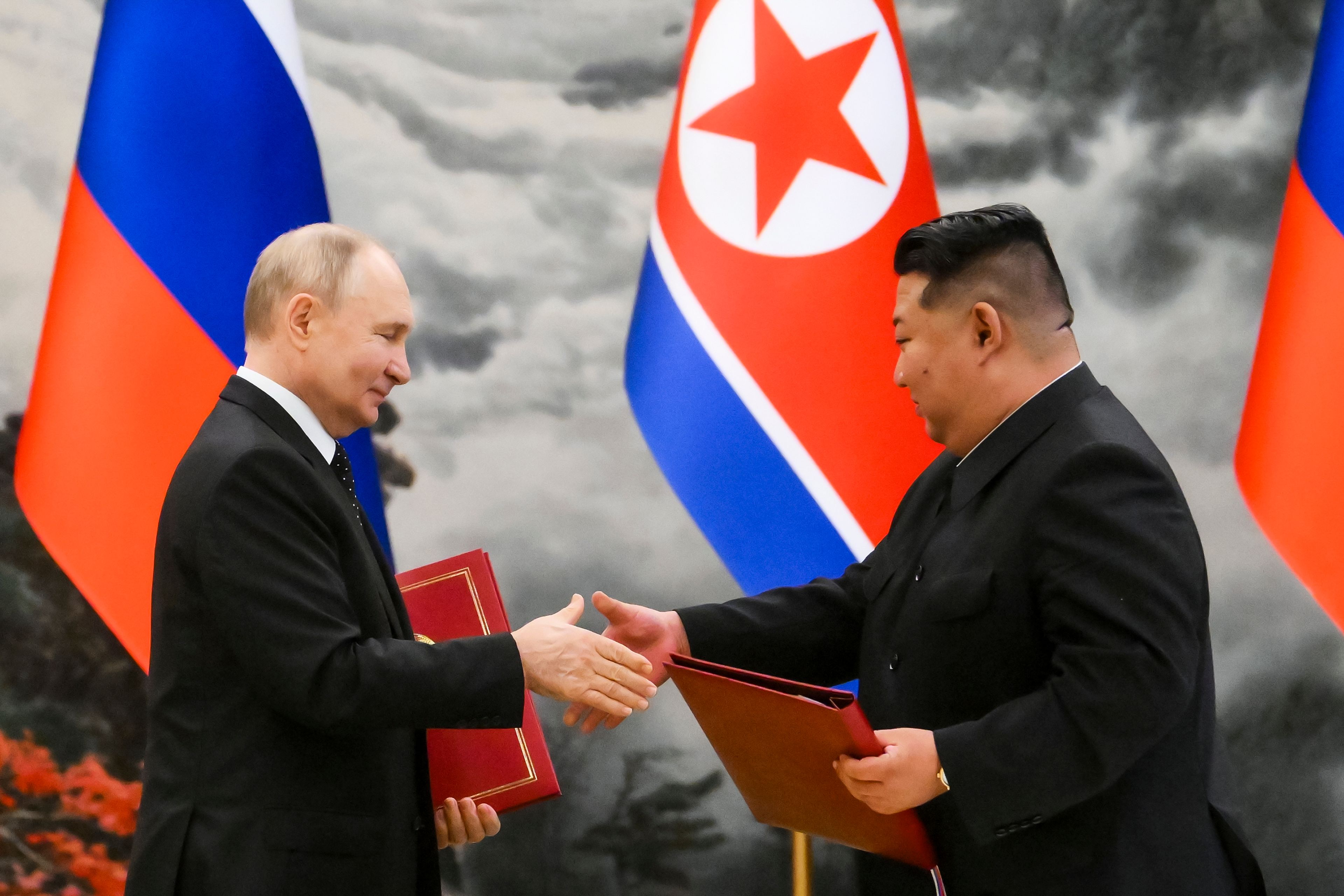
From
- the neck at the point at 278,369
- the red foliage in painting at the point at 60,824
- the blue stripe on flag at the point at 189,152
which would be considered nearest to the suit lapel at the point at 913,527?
the neck at the point at 278,369

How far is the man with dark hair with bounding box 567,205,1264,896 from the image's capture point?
1.37 metres

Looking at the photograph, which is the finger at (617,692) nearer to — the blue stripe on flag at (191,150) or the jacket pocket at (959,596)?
the jacket pocket at (959,596)

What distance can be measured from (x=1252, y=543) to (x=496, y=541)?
6.82 ft

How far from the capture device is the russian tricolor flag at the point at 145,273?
2328 mm

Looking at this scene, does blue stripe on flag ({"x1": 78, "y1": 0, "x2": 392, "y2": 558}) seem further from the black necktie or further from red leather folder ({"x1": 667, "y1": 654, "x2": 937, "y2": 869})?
red leather folder ({"x1": 667, "y1": 654, "x2": 937, "y2": 869})

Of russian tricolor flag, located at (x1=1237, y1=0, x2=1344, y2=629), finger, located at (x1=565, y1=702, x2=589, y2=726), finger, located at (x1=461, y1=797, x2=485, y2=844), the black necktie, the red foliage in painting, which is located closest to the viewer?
the black necktie

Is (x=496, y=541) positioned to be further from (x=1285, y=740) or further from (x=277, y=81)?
(x=1285, y=740)

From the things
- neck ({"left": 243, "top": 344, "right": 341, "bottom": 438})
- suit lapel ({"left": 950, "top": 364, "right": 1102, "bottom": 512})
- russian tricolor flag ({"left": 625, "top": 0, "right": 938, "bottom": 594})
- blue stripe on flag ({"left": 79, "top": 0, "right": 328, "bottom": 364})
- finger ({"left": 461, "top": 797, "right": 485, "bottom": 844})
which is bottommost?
finger ({"left": 461, "top": 797, "right": 485, "bottom": 844})

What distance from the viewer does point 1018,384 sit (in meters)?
1.64

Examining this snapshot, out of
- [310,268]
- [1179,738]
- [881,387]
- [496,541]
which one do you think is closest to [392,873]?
→ [310,268]

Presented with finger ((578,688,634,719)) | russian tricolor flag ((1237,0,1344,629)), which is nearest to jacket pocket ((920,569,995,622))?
finger ((578,688,634,719))

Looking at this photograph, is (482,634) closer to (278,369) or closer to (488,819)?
(488,819)

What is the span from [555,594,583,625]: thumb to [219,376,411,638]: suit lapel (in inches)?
9.4

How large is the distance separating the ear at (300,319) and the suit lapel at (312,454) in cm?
10
